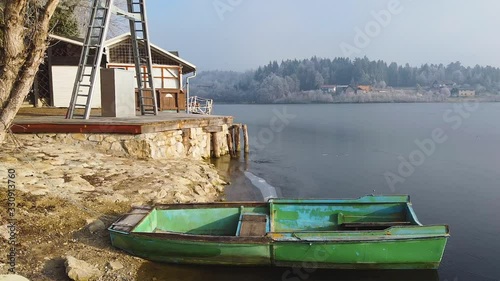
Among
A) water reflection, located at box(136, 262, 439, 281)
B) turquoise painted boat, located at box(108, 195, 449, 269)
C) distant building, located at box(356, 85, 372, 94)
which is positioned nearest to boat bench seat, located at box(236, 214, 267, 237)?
turquoise painted boat, located at box(108, 195, 449, 269)

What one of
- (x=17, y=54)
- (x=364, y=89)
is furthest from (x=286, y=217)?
(x=364, y=89)

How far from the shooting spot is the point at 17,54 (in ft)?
21.6

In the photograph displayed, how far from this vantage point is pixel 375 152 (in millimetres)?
31703

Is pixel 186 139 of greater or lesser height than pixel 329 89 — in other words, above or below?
below

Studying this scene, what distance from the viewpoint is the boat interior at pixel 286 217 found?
1000 cm

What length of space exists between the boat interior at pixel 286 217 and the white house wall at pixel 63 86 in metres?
18.9

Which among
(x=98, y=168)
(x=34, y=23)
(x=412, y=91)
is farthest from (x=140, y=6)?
(x=412, y=91)

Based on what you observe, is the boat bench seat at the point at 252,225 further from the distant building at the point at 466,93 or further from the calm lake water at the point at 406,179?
the distant building at the point at 466,93

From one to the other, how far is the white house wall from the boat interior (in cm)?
1893

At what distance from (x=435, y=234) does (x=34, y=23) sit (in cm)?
831

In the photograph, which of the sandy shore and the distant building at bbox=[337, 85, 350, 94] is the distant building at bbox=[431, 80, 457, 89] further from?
the sandy shore

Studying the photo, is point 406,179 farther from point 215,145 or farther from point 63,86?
point 63,86

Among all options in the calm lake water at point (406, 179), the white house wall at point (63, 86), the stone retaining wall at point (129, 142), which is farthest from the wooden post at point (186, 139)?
the white house wall at point (63, 86)

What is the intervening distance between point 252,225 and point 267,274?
3.77 ft
